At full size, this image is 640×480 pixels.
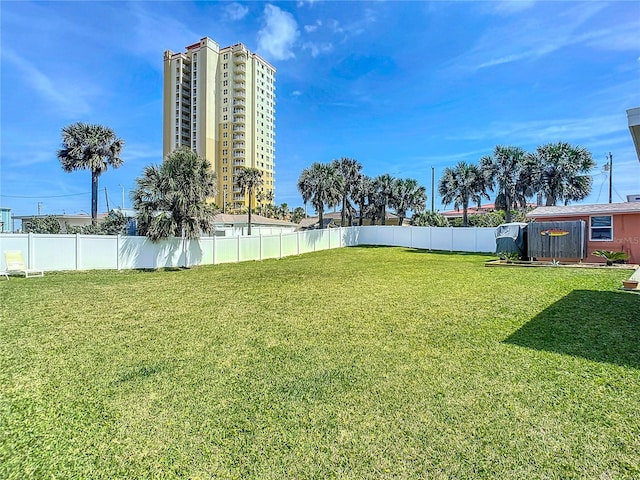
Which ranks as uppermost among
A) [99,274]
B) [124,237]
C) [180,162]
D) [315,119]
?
[315,119]

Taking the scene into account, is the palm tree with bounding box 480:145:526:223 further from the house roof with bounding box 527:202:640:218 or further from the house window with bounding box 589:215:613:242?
the house window with bounding box 589:215:613:242

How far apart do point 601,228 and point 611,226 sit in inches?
14.4

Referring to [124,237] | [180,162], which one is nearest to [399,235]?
[180,162]

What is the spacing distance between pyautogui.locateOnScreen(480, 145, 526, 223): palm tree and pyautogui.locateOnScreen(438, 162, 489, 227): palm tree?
34.3 inches

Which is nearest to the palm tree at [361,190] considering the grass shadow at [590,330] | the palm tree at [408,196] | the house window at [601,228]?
the palm tree at [408,196]

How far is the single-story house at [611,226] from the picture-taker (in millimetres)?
13773

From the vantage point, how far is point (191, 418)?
303 cm

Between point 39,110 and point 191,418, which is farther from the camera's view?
point 39,110

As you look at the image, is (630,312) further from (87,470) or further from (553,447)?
(87,470)

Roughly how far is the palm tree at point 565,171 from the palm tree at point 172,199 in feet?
83.1

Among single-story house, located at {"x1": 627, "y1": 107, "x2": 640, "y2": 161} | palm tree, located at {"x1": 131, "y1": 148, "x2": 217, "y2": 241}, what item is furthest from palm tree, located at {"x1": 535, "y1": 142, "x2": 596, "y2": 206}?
palm tree, located at {"x1": 131, "y1": 148, "x2": 217, "y2": 241}

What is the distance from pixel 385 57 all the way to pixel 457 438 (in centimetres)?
1899

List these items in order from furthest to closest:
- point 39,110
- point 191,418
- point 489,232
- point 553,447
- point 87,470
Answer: point 489,232
point 39,110
point 191,418
point 553,447
point 87,470

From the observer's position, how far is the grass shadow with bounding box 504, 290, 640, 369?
4.35m
